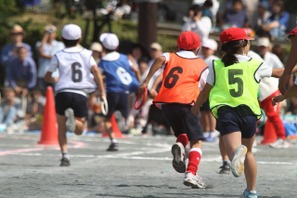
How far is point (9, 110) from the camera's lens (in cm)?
2216

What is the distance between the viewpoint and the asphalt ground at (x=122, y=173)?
1069 cm

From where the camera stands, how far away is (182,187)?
1127 cm

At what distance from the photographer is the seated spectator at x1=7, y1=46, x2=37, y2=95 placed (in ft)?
74.4

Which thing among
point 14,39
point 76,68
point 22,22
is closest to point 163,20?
point 22,22

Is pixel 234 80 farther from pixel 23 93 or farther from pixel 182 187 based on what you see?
pixel 23 93

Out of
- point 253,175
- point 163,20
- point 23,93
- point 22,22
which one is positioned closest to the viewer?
point 253,175

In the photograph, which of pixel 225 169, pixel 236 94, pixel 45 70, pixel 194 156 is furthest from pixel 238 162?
pixel 45 70

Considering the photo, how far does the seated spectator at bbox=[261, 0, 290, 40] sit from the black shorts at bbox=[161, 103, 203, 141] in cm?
1147

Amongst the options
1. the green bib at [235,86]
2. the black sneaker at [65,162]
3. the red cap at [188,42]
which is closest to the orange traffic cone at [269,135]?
the black sneaker at [65,162]

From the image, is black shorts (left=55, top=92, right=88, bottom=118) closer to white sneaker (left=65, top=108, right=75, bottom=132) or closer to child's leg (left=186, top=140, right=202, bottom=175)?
white sneaker (left=65, top=108, right=75, bottom=132)

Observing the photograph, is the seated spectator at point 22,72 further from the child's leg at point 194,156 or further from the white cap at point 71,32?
the child's leg at point 194,156

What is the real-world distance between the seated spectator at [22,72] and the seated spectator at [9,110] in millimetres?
380

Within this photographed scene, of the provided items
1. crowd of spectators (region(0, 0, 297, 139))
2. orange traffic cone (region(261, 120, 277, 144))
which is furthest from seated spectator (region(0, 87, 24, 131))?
orange traffic cone (region(261, 120, 277, 144))

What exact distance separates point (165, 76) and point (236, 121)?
209 cm
